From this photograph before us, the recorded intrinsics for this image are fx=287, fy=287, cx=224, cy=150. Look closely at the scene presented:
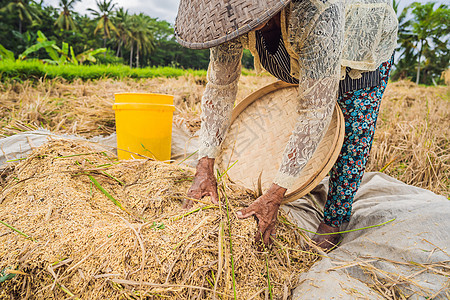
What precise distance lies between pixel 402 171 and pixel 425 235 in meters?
1.18

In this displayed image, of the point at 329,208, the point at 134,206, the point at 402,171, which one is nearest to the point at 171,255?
the point at 134,206

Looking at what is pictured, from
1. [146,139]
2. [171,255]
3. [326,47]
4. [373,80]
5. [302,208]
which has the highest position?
[326,47]

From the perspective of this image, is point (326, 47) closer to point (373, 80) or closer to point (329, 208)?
point (373, 80)

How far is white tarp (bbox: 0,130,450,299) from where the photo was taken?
108 centimetres

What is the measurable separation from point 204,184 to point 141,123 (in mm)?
921

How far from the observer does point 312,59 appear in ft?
3.27

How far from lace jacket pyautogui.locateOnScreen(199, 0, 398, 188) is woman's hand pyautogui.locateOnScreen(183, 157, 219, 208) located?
45 mm

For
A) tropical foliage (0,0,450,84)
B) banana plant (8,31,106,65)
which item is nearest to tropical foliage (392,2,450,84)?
tropical foliage (0,0,450,84)

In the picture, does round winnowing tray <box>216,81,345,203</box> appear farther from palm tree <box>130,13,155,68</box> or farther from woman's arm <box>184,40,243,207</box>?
palm tree <box>130,13,155,68</box>

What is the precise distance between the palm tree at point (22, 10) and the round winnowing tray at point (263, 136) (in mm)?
29053

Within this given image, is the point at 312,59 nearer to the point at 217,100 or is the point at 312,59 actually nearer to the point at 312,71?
the point at 312,71

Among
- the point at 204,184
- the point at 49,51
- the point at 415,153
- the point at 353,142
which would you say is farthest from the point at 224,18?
the point at 49,51

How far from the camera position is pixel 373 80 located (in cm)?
134

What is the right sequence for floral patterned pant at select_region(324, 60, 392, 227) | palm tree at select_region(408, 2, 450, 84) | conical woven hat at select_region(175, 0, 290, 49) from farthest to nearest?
1. palm tree at select_region(408, 2, 450, 84)
2. floral patterned pant at select_region(324, 60, 392, 227)
3. conical woven hat at select_region(175, 0, 290, 49)
